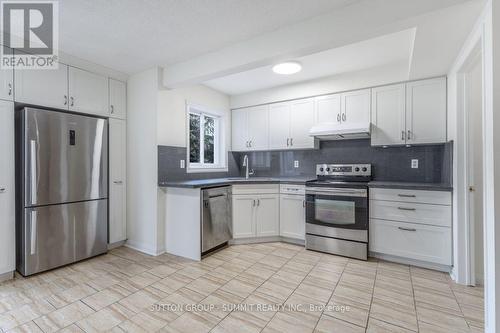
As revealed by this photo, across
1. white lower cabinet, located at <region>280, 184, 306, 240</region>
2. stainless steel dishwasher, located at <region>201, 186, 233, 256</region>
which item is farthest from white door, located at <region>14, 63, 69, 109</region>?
white lower cabinet, located at <region>280, 184, 306, 240</region>

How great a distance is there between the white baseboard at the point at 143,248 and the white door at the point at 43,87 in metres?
1.92

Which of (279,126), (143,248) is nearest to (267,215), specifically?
(279,126)

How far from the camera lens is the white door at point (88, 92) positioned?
2803mm

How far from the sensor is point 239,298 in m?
2.04

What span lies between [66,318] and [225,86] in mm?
3345

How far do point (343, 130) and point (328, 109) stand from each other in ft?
1.66

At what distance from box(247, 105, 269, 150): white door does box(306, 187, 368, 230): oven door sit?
1.27 m

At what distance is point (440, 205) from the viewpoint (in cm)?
250

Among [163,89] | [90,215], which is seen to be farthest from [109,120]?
[90,215]

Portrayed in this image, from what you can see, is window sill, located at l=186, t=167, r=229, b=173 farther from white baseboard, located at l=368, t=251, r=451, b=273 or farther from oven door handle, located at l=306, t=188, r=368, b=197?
white baseboard, located at l=368, t=251, r=451, b=273

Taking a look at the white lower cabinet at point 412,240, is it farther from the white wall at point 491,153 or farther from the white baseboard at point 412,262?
the white wall at point 491,153

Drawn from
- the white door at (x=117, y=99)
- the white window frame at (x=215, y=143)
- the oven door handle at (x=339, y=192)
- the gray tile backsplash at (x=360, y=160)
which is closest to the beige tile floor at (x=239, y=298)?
the oven door handle at (x=339, y=192)

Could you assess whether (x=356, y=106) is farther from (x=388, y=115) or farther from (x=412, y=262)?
(x=412, y=262)

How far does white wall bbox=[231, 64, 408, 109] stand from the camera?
2981mm
